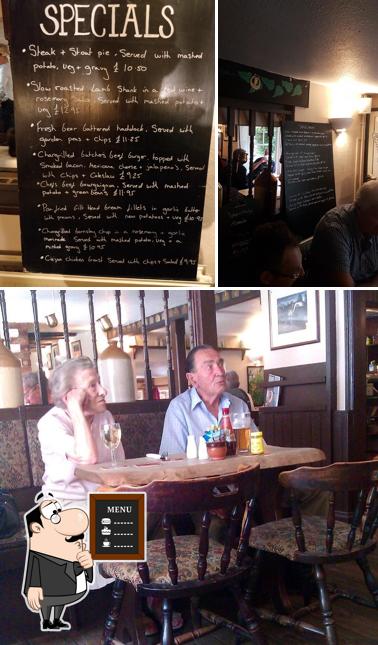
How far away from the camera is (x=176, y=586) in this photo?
1782mm

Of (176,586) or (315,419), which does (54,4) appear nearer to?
(315,419)

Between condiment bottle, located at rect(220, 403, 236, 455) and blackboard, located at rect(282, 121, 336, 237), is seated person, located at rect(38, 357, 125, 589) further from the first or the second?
blackboard, located at rect(282, 121, 336, 237)

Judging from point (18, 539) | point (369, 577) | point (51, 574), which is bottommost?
point (369, 577)

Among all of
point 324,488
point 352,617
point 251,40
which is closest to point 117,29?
point 251,40

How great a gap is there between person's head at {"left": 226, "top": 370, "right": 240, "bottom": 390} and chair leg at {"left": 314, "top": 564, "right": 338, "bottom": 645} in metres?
0.62

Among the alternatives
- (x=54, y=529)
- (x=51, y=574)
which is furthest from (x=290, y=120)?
(x=51, y=574)

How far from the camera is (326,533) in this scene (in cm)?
198

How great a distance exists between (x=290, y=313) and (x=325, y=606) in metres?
0.90

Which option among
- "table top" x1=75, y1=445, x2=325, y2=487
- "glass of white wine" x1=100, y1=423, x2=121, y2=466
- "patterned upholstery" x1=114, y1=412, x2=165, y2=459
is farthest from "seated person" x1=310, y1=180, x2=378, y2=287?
"glass of white wine" x1=100, y1=423, x2=121, y2=466

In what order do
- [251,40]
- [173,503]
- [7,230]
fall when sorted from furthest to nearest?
[7,230] < [251,40] < [173,503]

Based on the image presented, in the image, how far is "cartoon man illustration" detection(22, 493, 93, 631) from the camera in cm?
189

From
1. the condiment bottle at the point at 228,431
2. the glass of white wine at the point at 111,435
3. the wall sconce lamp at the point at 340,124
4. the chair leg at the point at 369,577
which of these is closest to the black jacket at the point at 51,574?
the glass of white wine at the point at 111,435

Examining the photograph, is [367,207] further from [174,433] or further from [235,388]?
[174,433]

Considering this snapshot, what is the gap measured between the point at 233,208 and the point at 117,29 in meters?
0.62
